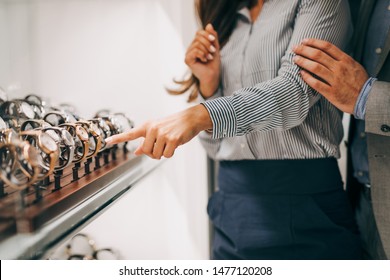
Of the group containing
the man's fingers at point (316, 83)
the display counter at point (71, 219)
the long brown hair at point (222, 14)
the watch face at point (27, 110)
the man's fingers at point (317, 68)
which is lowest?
the display counter at point (71, 219)

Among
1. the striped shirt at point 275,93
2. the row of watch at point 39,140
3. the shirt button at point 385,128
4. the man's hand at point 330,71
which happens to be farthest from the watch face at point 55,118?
the shirt button at point 385,128

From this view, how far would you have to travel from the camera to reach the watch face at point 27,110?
0.55 metres

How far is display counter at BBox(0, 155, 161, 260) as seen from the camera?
367 mm

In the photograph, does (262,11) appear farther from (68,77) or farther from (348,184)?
(68,77)

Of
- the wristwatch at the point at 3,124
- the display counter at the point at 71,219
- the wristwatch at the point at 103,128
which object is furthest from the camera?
the wristwatch at the point at 103,128

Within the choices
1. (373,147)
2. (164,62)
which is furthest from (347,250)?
(164,62)

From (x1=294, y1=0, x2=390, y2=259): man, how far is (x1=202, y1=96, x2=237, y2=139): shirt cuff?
122 millimetres

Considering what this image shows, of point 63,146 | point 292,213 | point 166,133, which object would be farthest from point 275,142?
point 63,146

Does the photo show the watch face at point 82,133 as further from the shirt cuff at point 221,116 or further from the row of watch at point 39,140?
the shirt cuff at point 221,116

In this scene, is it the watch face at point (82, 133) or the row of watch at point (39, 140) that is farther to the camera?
the watch face at point (82, 133)

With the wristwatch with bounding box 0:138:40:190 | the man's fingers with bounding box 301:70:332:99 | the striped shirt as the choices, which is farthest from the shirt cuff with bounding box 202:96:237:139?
the wristwatch with bounding box 0:138:40:190

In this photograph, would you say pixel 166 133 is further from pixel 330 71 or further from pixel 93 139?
pixel 330 71

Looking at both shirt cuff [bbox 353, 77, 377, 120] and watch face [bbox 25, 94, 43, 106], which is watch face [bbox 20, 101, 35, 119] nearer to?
watch face [bbox 25, 94, 43, 106]
